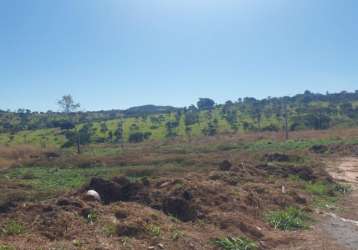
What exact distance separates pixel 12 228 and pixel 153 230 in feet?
10.0

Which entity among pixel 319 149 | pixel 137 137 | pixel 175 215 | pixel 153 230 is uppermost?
pixel 153 230

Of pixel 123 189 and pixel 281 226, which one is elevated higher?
pixel 123 189

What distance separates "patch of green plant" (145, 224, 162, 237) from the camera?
9820mm

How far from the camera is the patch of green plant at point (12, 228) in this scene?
30.9 ft

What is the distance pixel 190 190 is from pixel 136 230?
349 cm

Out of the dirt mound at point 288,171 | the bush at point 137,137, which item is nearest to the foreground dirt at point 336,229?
the dirt mound at point 288,171

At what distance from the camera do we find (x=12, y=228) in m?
9.55

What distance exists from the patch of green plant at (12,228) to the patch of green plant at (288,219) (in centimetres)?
654

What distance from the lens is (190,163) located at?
2777 centimetres

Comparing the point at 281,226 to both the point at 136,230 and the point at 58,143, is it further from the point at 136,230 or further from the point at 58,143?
the point at 58,143

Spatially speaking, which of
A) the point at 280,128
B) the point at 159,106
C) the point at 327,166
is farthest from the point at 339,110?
the point at 159,106

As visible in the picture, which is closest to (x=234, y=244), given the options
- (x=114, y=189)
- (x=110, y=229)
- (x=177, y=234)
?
(x=177, y=234)

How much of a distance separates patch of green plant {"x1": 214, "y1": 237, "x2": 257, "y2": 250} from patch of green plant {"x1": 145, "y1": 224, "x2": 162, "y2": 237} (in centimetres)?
132

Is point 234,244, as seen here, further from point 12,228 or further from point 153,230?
point 12,228
